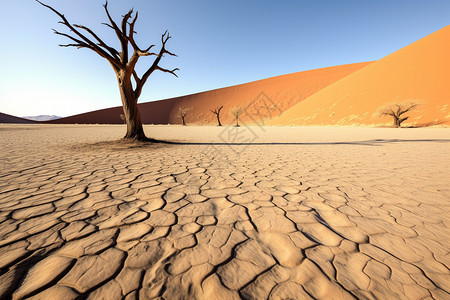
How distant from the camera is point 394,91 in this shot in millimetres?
19891

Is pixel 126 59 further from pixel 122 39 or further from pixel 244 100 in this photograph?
pixel 244 100

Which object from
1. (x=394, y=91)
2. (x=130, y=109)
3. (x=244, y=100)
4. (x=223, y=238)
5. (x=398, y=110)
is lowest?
(x=223, y=238)

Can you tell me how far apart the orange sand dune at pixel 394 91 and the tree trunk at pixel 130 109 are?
2095 centimetres

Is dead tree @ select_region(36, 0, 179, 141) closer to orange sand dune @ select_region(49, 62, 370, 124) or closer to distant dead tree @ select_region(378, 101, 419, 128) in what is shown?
distant dead tree @ select_region(378, 101, 419, 128)

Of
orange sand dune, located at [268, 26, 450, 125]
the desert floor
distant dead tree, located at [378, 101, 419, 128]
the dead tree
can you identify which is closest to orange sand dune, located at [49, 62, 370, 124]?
orange sand dune, located at [268, 26, 450, 125]

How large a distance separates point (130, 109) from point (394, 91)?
2603 centimetres

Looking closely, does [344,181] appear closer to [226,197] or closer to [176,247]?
[226,197]

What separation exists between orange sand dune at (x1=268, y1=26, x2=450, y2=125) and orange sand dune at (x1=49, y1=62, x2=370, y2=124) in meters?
17.1

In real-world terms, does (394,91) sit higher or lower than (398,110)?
higher

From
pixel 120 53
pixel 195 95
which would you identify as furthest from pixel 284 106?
pixel 120 53

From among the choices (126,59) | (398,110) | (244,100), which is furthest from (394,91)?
(244,100)

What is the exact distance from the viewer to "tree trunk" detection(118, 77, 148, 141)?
6492 millimetres

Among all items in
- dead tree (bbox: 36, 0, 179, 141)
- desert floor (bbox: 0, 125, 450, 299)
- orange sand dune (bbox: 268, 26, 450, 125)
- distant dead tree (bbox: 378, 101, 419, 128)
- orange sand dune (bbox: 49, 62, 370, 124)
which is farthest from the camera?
orange sand dune (bbox: 49, 62, 370, 124)

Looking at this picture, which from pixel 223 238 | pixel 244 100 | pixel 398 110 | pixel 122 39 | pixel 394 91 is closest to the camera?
pixel 223 238
